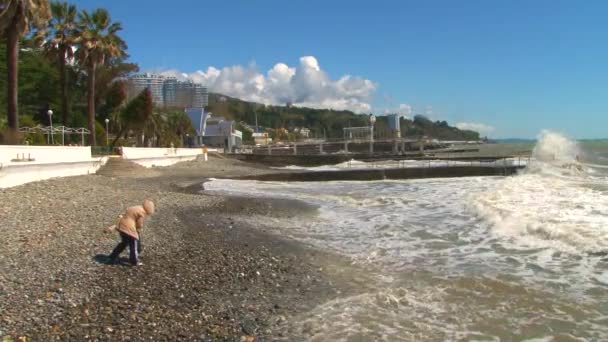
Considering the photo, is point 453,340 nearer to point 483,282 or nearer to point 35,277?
point 483,282

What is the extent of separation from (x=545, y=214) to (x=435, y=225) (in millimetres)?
4136

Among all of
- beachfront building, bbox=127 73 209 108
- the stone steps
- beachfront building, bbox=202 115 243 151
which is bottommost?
the stone steps

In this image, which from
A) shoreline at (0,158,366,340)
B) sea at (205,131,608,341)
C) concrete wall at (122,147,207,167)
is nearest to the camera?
shoreline at (0,158,366,340)

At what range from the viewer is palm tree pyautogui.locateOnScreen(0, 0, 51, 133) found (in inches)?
932

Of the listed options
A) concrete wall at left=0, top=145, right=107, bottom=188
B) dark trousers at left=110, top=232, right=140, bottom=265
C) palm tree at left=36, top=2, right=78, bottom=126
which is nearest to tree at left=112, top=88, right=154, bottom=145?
palm tree at left=36, top=2, right=78, bottom=126

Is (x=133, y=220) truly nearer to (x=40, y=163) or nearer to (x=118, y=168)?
(x=40, y=163)

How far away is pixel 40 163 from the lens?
22.0 meters

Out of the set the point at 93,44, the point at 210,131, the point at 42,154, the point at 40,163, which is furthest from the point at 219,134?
the point at 40,163

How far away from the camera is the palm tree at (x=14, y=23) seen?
2367cm

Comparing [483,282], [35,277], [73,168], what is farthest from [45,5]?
[483,282]

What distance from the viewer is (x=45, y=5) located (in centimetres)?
2572

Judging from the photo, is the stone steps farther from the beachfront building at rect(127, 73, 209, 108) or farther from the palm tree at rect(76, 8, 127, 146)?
the beachfront building at rect(127, 73, 209, 108)

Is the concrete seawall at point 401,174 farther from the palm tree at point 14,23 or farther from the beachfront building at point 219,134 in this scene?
the beachfront building at point 219,134

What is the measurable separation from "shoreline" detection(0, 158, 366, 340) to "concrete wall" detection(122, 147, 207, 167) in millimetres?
25463
